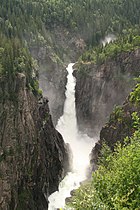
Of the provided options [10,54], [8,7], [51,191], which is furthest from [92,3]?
[51,191]

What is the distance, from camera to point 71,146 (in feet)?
292

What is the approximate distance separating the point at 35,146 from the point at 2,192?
1055 cm

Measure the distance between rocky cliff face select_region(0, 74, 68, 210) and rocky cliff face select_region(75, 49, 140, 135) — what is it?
29.3 m

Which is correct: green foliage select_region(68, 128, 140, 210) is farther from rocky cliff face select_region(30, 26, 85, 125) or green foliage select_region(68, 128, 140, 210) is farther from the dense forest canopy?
the dense forest canopy

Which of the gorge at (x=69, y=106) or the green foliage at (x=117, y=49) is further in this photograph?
the green foliage at (x=117, y=49)

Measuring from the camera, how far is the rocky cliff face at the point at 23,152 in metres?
55.9

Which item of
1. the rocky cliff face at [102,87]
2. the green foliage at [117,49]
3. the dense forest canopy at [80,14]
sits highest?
the dense forest canopy at [80,14]

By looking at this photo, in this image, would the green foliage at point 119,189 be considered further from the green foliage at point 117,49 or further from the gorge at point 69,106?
the green foliage at point 117,49

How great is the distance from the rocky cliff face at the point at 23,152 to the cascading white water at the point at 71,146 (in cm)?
201

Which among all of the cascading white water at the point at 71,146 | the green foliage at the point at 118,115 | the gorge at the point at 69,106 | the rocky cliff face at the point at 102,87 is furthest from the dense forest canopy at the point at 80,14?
the green foliage at the point at 118,115

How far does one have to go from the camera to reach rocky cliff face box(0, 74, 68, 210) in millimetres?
55875

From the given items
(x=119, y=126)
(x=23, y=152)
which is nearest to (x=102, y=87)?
(x=119, y=126)

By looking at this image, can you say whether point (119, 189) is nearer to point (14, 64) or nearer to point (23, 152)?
point (23, 152)

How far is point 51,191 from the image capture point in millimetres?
64688
